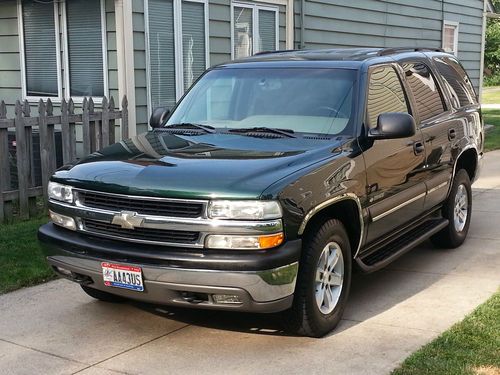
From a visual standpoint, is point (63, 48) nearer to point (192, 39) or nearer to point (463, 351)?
point (192, 39)

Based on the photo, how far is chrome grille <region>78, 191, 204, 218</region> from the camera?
3861 millimetres

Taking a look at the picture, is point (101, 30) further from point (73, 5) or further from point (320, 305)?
point (320, 305)

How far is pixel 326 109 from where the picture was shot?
497cm

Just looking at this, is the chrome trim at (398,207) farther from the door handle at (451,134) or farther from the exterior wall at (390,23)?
the exterior wall at (390,23)

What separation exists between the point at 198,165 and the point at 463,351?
1.95 m

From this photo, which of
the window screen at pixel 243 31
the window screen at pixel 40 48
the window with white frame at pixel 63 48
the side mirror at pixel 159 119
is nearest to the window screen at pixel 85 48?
the window with white frame at pixel 63 48

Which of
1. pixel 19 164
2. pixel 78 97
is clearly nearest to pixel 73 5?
pixel 78 97

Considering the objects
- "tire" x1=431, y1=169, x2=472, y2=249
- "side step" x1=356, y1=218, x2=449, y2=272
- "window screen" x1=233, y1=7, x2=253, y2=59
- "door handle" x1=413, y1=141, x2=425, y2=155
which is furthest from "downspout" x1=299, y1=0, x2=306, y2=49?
"door handle" x1=413, y1=141, x2=425, y2=155

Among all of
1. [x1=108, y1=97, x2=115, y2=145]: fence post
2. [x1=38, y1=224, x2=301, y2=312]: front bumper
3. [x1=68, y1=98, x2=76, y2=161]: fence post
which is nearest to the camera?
[x1=38, y1=224, x2=301, y2=312]: front bumper

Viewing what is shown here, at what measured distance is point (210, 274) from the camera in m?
3.77

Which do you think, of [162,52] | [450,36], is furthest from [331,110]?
[450,36]

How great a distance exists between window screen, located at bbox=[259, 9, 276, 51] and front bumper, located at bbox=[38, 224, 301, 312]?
305 inches

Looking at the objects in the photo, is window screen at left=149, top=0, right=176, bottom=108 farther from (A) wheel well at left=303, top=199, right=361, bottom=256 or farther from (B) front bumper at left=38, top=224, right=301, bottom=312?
(B) front bumper at left=38, top=224, right=301, bottom=312

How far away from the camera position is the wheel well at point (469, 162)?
6.71m
